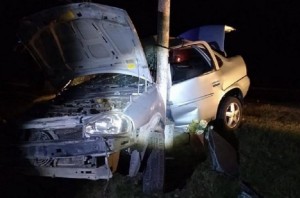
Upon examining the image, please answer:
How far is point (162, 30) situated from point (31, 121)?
2313mm

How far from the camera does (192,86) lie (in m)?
7.05

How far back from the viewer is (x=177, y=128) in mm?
7016

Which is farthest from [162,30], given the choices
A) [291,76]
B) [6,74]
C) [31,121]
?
[291,76]

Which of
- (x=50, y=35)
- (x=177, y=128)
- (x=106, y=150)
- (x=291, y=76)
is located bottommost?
(x=291, y=76)

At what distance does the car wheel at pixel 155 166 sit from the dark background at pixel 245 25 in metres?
9.32

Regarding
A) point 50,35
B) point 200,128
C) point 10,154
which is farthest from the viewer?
point 200,128

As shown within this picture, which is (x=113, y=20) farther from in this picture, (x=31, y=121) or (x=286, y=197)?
(x=286, y=197)

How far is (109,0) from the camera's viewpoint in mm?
26594

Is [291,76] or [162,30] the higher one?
[162,30]

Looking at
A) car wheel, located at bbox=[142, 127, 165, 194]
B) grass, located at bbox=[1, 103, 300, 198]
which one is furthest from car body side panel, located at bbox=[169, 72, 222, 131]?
car wheel, located at bbox=[142, 127, 165, 194]

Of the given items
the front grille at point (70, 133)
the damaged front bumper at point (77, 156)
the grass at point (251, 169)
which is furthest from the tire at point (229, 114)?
the front grille at point (70, 133)

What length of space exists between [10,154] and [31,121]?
17.4 inches

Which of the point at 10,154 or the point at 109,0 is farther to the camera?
the point at 109,0

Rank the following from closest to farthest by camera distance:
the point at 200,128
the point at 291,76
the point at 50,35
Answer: the point at 50,35 → the point at 200,128 → the point at 291,76
